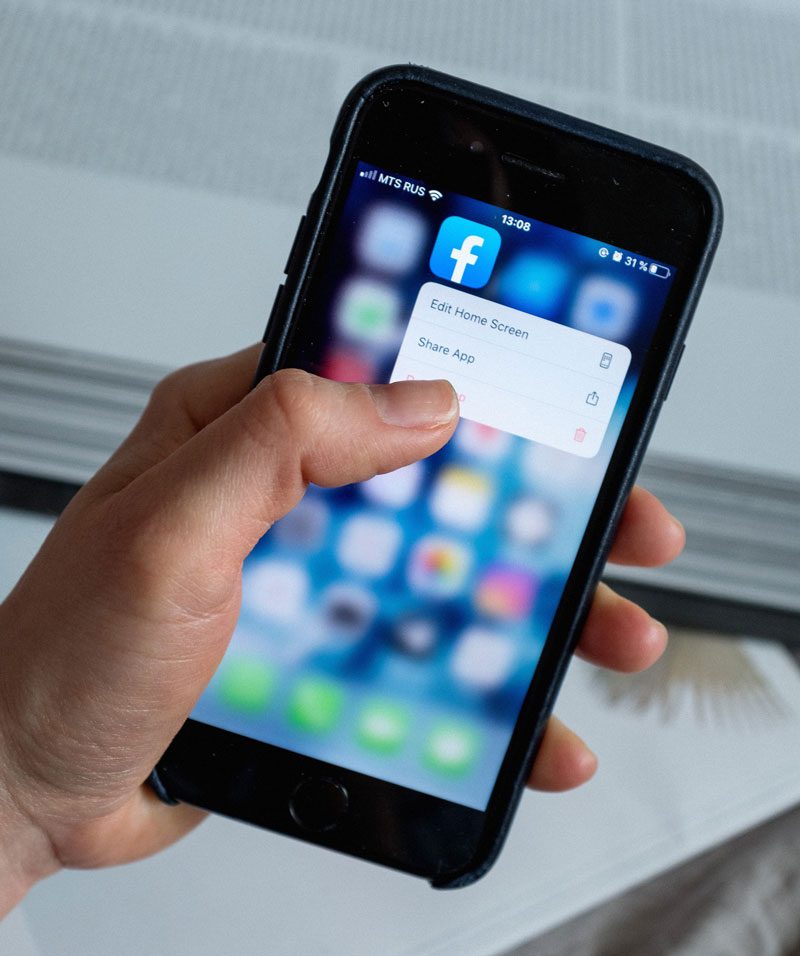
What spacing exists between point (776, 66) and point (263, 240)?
0.27 m

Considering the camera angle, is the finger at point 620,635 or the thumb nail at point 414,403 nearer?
the thumb nail at point 414,403

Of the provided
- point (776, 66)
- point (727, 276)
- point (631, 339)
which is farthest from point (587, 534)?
point (776, 66)

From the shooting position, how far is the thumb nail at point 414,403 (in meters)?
0.25

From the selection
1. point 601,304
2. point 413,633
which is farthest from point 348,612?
point 601,304

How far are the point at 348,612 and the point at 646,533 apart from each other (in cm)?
11

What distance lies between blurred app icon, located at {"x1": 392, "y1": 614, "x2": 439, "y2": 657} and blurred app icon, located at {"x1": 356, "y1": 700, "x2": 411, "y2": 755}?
0.06 feet

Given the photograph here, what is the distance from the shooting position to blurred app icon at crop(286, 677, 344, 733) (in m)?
0.32

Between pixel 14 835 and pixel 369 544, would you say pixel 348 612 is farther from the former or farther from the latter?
pixel 14 835

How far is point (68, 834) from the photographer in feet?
1.07

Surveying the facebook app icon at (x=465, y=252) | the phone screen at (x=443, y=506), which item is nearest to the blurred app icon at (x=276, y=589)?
the phone screen at (x=443, y=506)

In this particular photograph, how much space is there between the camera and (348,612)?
1.03ft

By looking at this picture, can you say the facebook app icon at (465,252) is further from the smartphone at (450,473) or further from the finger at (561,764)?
the finger at (561,764)

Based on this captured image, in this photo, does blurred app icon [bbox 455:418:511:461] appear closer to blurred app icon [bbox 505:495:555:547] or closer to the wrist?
blurred app icon [bbox 505:495:555:547]

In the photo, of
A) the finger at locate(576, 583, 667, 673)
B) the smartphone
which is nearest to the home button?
the smartphone
